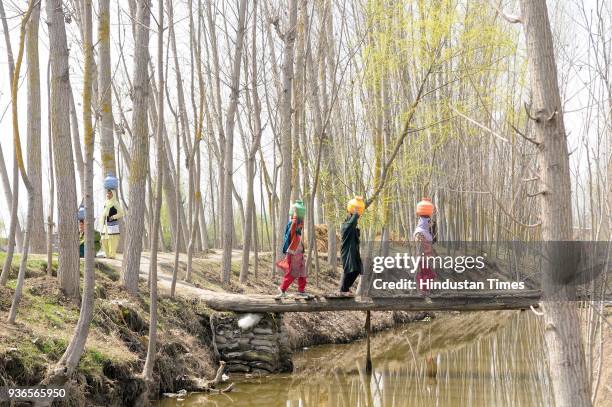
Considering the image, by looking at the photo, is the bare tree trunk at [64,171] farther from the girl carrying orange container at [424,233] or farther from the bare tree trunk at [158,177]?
the girl carrying orange container at [424,233]

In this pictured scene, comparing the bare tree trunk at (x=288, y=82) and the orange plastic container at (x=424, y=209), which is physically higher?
the bare tree trunk at (x=288, y=82)

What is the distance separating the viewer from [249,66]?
15125 mm

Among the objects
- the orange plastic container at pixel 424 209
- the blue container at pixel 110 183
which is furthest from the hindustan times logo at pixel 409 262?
the blue container at pixel 110 183

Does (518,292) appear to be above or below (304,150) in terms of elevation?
below

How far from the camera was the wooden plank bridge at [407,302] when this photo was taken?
33.0 ft

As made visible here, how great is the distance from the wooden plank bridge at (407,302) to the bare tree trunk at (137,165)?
5.62ft

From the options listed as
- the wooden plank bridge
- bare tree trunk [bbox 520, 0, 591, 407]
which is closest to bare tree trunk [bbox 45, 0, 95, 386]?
the wooden plank bridge

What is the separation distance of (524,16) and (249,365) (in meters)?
7.75

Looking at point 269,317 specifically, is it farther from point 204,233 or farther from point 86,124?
point 204,233

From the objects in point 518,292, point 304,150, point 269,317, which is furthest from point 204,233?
point 518,292

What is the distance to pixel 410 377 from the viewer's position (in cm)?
1050

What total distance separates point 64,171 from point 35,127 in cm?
247

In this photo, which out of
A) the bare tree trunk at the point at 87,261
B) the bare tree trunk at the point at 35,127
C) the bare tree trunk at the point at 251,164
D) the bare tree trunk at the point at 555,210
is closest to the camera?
the bare tree trunk at the point at 555,210

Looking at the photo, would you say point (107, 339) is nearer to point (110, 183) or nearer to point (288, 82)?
point (110, 183)
